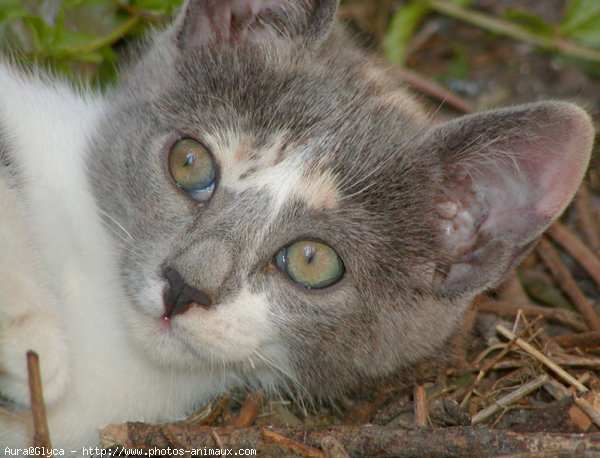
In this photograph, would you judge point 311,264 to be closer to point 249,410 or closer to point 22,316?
point 249,410

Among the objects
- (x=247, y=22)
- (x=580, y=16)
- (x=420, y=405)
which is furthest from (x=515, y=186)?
(x=580, y=16)

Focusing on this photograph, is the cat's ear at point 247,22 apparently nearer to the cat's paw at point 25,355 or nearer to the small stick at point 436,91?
the cat's paw at point 25,355

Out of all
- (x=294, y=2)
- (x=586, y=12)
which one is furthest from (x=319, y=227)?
(x=586, y=12)

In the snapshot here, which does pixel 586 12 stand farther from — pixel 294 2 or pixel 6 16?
pixel 6 16

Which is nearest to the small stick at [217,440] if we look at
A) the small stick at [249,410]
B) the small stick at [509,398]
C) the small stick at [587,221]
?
the small stick at [249,410]

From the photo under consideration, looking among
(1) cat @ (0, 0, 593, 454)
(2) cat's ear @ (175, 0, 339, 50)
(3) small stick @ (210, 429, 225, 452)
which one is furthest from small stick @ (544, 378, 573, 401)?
(2) cat's ear @ (175, 0, 339, 50)

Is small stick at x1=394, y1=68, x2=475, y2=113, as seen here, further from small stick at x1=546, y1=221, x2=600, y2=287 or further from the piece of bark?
the piece of bark
